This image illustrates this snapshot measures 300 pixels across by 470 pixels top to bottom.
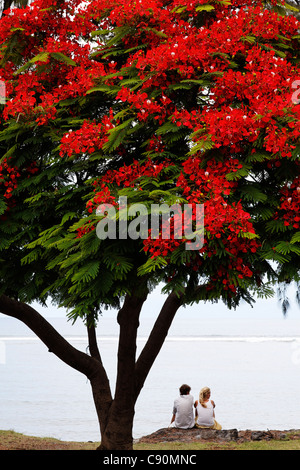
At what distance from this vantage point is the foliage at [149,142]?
696cm

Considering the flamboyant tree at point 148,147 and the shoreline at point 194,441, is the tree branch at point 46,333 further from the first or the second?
the shoreline at point 194,441

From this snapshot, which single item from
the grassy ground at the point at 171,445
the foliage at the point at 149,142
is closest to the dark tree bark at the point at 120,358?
the grassy ground at the point at 171,445

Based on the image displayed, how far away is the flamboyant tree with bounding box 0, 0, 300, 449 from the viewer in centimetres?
693

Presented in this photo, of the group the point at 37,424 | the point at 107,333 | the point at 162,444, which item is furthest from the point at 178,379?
the point at 107,333

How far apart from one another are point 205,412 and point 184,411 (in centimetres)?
43

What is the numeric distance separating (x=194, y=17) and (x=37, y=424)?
58.3 ft

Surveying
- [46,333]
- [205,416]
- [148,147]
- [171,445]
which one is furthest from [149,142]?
[205,416]

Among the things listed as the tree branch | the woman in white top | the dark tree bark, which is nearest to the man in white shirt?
the woman in white top

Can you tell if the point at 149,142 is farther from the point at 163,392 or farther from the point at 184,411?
the point at 163,392

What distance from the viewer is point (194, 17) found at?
343 inches

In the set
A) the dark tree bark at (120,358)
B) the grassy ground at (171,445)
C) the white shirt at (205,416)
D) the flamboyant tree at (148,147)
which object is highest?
the flamboyant tree at (148,147)

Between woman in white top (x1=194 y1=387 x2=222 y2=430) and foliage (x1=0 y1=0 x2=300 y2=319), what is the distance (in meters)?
3.40

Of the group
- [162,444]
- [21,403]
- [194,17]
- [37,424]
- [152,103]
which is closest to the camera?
[152,103]

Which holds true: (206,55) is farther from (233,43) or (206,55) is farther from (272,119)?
(272,119)
